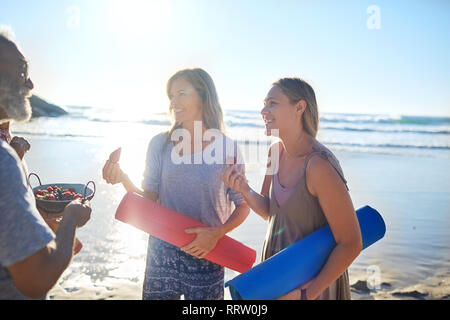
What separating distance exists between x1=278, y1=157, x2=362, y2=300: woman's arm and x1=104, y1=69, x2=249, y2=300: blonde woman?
80cm

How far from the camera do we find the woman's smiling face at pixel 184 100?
2.73 m

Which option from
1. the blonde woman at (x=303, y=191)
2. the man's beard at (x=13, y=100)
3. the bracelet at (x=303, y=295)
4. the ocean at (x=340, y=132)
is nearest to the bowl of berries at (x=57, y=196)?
the man's beard at (x=13, y=100)

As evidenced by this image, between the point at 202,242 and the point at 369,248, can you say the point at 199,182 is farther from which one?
the point at 369,248

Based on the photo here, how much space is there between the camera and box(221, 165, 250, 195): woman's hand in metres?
2.45

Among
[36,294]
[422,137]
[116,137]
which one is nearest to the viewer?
[36,294]

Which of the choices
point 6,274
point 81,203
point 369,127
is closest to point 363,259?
point 81,203

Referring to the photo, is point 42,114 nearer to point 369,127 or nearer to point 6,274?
point 369,127

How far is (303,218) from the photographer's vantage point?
2.15 meters

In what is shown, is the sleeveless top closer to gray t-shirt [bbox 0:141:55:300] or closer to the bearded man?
the bearded man

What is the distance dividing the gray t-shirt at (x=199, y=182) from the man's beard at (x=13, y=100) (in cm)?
112

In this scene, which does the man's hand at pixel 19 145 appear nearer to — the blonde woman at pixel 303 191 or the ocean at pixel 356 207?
the blonde woman at pixel 303 191

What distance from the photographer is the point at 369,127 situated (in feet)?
74.6

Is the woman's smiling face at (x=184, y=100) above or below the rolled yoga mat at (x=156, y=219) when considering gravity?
above
